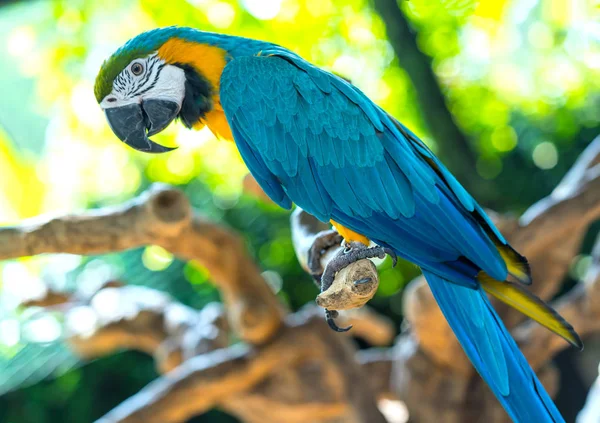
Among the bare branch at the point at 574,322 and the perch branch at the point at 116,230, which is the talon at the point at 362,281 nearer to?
the perch branch at the point at 116,230

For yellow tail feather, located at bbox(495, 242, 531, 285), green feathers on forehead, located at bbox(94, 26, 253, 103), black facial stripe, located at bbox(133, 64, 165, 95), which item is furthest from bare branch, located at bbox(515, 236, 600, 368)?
black facial stripe, located at bbox(133, 64, 165, 95)

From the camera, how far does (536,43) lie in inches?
146

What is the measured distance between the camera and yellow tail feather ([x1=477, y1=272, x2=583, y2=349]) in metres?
1.27

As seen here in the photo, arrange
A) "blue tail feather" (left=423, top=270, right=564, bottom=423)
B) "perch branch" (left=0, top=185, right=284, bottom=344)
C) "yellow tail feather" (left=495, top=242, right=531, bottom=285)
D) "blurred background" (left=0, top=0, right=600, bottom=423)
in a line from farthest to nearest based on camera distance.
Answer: "blurred background" (left=0, top=0, right=600, bottom=423), "perch branch" (left=0, top=185, right=284, bottom=344), "yellow tail feather" (left=495, top=242, right=531, bottom=285), "blue tail feather" (left=423, top=270, right=564, bottom=423)

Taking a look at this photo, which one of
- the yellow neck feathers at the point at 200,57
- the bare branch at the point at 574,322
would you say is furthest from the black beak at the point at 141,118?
the bare branch at the point at 574,322

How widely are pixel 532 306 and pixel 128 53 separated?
1098 mm

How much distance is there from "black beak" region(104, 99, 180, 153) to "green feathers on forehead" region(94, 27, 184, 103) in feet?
0.20

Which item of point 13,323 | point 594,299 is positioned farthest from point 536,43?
point 13,323

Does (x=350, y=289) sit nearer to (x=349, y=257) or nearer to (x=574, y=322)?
(x=349, y=257)

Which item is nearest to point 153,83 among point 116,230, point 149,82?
point 149,82

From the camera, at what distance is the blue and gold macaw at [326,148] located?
1.29 meters

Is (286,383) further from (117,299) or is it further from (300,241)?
(300,241)

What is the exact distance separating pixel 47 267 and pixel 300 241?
287 cm

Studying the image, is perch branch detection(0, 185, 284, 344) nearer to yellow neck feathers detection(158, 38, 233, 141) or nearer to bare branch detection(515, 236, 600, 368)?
yellow neck feathers detection(158, 38, 233, 141)
